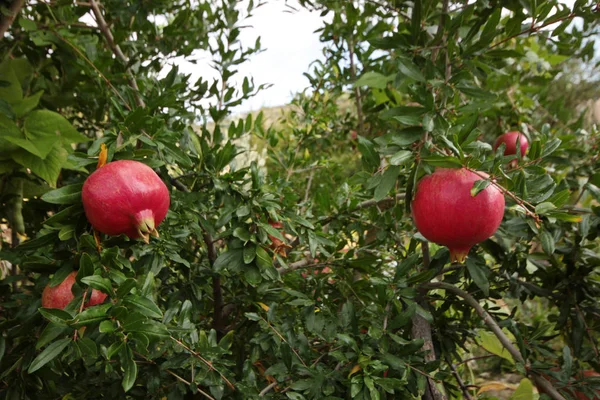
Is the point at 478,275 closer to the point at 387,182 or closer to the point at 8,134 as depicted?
the point at 387,182

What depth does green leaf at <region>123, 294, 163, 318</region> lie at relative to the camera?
60 cm

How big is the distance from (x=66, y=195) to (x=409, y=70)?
54 cm

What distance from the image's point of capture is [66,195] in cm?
67

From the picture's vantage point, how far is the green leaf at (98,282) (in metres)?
A: 0.57

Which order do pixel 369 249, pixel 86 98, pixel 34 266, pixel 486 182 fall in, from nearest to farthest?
pixel 486 182 < pixel 34 266 < pixel 369 249 < pixel 86 98

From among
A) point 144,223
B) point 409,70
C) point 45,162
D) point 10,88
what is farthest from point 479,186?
point 10,88

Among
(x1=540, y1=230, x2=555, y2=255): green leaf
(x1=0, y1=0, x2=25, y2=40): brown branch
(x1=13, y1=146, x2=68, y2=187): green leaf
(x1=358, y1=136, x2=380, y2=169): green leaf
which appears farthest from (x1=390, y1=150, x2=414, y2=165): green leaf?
(x1=0, y1=0, x2=25, y2=40): brown branch

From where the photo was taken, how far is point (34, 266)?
0.72 meters

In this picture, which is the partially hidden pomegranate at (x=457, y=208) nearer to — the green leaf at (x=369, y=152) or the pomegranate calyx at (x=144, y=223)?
the green leaf at (x=369, y=152)

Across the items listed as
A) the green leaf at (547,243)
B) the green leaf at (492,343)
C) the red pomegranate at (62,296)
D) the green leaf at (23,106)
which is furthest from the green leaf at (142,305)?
the green leaf at (492,343)

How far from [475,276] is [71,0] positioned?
1056 mm

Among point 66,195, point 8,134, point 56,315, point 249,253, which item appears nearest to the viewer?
point 56,315

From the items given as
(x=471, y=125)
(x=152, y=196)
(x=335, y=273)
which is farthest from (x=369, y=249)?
(x=152, y=196)

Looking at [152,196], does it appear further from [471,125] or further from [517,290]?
[517,290]
